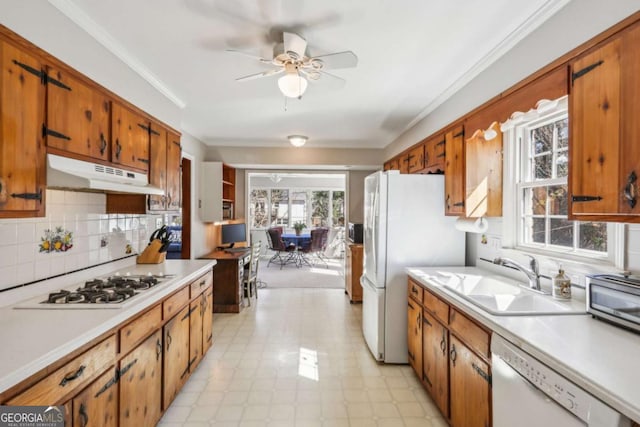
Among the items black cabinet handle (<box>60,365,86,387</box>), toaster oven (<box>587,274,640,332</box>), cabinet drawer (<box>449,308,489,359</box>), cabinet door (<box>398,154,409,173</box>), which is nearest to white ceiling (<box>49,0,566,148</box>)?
cabinet door (<box>398,154,409,173</box>)

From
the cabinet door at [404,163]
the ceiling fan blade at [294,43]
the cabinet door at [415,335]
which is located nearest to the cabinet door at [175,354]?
the cabinet door at [415,335]

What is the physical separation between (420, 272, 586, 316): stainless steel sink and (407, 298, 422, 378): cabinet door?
0.36 m

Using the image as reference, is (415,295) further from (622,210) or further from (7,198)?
(7,198)

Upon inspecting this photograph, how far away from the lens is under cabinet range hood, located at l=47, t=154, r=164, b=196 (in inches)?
55.6

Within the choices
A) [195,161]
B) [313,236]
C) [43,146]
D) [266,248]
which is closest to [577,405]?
[43,146]

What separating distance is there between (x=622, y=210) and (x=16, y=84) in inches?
100

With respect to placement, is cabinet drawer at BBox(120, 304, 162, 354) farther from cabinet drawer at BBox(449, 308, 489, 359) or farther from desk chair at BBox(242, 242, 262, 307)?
desk chair at BBox(242, 242, 262, 307)

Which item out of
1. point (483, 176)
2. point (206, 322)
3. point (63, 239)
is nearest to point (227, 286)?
point (206, 322)

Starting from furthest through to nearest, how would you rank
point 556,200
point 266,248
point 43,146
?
point 266,248 → point 556,200 → point 43,146

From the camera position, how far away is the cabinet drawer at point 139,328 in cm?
149

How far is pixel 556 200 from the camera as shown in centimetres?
200

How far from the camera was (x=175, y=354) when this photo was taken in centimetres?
209

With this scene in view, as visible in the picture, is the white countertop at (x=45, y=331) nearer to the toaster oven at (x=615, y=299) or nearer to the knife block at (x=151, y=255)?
the knife block at (x=151, y=255)

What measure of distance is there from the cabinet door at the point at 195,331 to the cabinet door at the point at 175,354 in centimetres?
8
